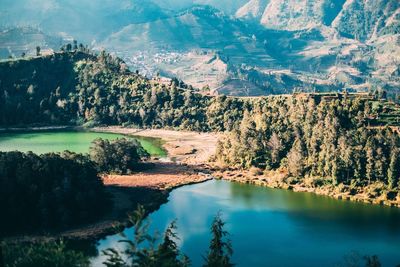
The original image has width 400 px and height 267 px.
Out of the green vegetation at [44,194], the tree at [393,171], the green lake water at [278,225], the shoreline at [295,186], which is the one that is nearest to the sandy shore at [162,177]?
the green lake water at [278,225]

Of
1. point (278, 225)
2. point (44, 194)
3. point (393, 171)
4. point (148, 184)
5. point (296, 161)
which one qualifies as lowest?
point (278, 225)

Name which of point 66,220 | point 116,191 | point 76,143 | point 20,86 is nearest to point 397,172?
point 116,191

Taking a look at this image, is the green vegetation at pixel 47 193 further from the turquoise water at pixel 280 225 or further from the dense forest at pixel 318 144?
the dense forest at pixel 318 144

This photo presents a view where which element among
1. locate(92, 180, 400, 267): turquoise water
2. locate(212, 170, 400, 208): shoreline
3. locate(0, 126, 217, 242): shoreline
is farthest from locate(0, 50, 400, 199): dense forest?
locate(0, 126, 217, 242): shoreline

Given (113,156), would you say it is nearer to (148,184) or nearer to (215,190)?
(148,184)

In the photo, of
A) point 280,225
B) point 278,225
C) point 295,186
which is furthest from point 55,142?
point 280,225

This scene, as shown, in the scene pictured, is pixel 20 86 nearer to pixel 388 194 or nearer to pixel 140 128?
pixel 140 128

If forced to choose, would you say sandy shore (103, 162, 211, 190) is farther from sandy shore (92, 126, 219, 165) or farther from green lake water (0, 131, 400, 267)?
sandy shore (92, 126, 219, 165)
